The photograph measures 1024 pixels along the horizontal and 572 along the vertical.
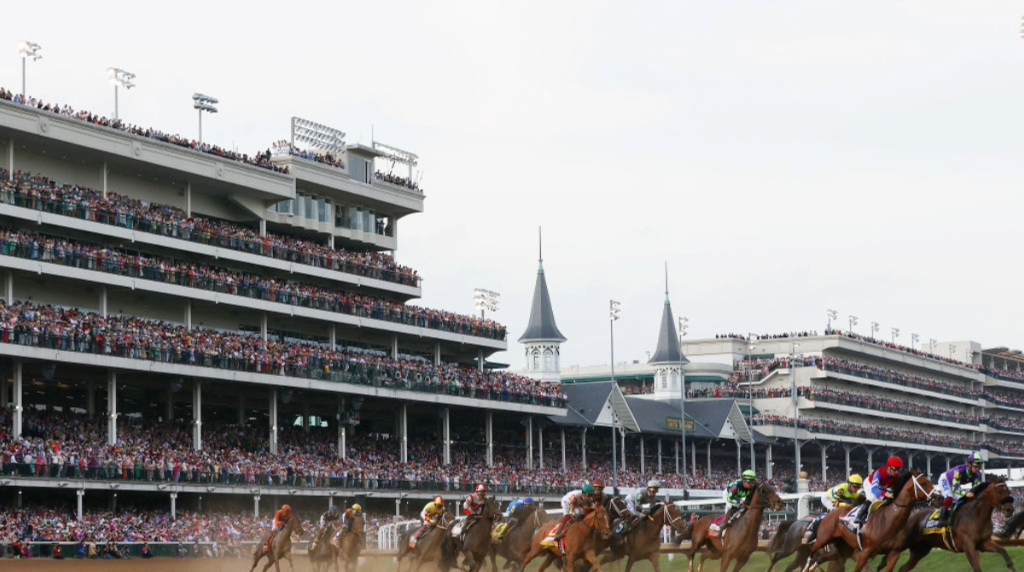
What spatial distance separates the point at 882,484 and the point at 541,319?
2705 inches

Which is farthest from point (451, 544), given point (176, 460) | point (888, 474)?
point (176, 460)

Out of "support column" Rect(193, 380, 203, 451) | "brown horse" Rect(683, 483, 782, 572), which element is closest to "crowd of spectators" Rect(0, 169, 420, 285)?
"support column" Rect(193, 380, 203, 451)

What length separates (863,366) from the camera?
386 feet

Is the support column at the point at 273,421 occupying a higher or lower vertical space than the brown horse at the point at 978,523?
higher

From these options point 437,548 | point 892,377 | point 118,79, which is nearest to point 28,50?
point 118,79

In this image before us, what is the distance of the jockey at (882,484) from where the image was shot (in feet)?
83.8

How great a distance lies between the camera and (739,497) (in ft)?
96.7

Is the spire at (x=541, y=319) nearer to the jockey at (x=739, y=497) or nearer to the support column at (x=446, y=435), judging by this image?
the support column at (x=446, y=435)

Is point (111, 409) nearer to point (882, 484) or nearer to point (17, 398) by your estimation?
point (17, 398)

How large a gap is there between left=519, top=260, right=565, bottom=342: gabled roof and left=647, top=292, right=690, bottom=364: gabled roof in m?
11.4

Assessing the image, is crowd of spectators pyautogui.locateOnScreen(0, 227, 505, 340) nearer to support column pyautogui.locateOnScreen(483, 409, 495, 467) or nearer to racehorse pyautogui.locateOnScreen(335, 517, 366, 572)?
support column pyautogui.locateOnScreen(483, 409, 495, 467)

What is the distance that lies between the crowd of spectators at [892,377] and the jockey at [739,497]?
271 feet

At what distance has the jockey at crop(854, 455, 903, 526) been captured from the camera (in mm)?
25531

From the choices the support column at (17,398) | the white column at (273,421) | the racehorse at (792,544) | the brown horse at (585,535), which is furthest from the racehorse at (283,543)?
the white column at (273,421)
